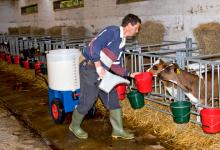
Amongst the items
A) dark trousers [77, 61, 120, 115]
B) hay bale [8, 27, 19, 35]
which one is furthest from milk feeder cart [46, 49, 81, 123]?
hay bale [8, 27, 19, 35]

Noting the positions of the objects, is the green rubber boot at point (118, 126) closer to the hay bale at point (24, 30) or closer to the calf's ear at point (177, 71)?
the calf's ear at point (177, 71)

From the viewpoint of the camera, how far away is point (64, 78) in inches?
214

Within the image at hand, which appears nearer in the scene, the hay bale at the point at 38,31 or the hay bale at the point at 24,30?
the hay bale at the point at 38,31

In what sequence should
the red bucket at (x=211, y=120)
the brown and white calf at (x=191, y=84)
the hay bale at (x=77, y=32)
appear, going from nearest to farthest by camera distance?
the red bucket at (x=211, y=120) < the brown and white calf at (x=191, y=84) < the hay bale at (x=77, y=32)

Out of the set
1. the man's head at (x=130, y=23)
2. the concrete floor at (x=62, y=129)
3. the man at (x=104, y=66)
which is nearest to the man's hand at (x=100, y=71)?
the man at (x=104, y=66)

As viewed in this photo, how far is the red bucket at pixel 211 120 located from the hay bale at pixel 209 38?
7.88 feet

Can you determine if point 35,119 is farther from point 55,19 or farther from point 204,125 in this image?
point 55,19

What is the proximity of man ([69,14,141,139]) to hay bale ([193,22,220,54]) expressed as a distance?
231 centimetres

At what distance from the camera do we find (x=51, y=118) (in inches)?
243

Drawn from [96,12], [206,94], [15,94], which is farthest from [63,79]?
[96,12]

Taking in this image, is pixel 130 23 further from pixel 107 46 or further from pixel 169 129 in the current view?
pixel 169 129

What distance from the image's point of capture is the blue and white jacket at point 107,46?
172 inches

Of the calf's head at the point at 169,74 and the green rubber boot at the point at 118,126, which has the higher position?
the calf's head at the point at 169,74

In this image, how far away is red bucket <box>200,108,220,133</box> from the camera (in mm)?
4207
